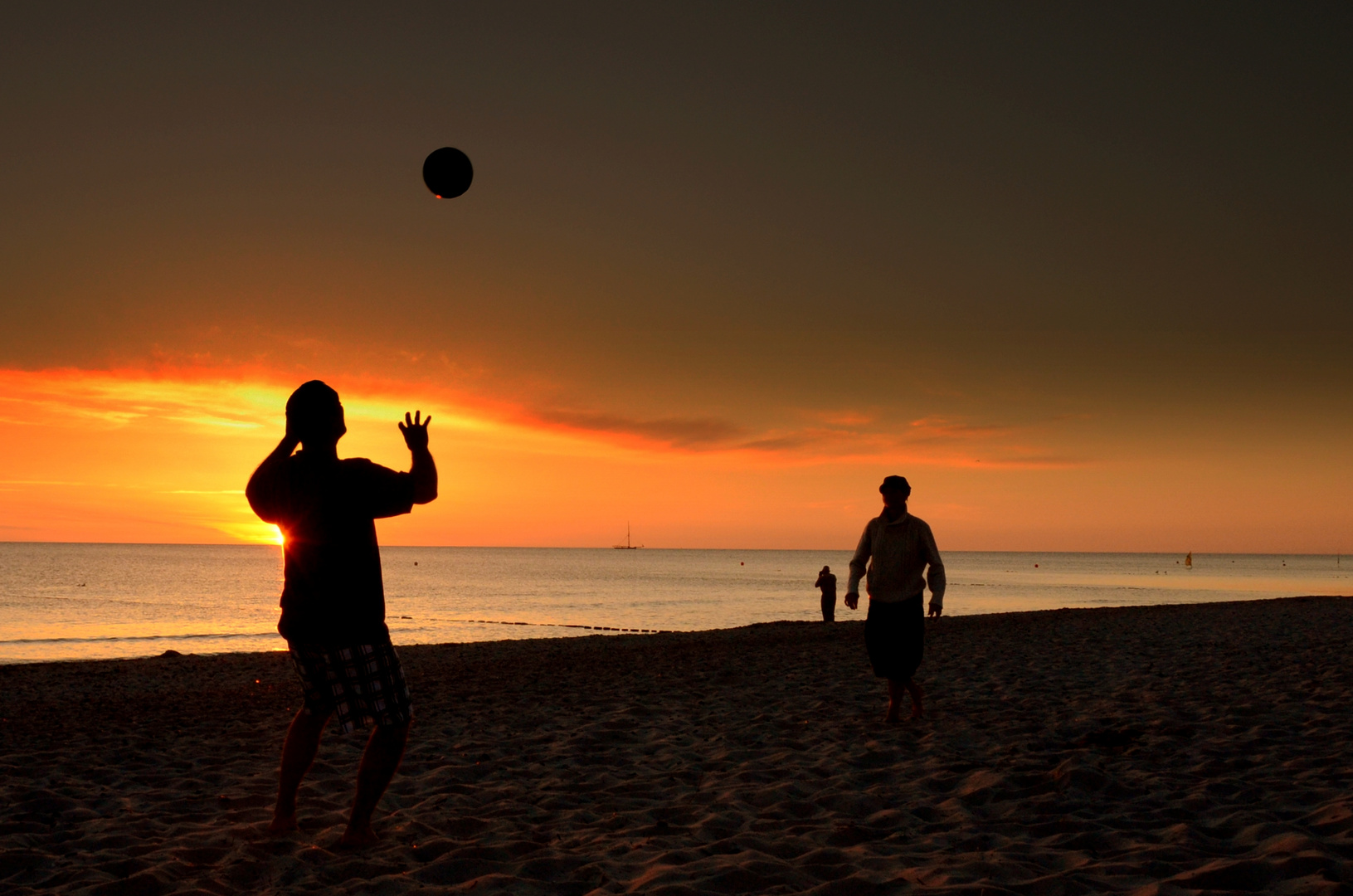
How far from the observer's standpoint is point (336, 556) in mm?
3838

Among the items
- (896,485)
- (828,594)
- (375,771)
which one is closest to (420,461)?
(375,771)

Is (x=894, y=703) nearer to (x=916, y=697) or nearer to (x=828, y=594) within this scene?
(x=916, y=697)

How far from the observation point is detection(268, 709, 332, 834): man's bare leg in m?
4.11

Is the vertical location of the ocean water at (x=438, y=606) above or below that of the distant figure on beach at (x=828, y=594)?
below

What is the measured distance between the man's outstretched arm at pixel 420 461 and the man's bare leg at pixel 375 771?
1.02 metres

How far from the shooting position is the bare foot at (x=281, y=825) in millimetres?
4445

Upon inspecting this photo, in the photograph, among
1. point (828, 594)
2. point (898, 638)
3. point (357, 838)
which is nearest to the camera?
point (357, 838)

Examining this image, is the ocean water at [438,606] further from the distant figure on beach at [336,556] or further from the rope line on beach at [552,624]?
the distant figure on beach at [336,556]

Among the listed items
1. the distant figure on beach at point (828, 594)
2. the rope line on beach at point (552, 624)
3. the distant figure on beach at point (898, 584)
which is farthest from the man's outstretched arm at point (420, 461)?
the rope line on beach at point (552, 624)

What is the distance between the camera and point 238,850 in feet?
13.9

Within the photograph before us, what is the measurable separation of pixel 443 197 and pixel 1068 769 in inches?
268

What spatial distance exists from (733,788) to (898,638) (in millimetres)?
2517

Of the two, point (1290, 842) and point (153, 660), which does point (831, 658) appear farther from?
point (153, 660)

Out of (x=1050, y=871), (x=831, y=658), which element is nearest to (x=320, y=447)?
(x=1050, y=871)
